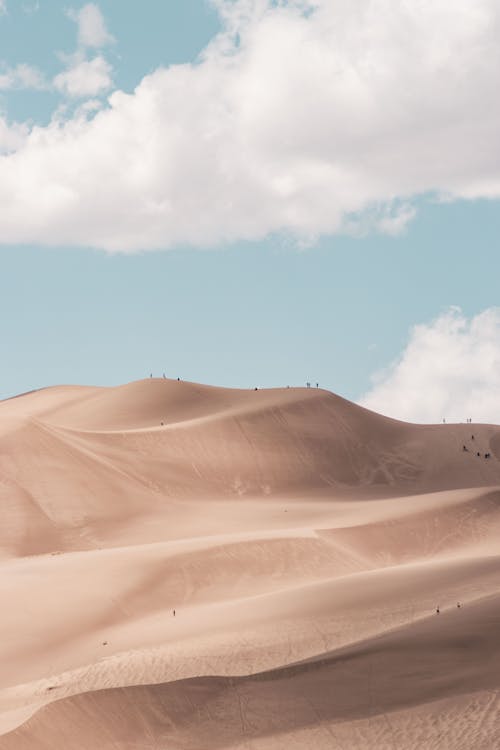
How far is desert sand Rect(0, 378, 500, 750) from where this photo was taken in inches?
688

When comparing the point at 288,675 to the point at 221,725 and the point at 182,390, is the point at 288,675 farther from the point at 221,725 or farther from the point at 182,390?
the point at 182,390

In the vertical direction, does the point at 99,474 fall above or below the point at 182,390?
below

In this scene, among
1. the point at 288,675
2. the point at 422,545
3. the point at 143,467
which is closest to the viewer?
the point at 288,675

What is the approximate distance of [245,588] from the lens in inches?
1215

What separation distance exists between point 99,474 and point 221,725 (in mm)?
28889

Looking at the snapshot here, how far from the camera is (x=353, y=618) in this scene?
21.9m

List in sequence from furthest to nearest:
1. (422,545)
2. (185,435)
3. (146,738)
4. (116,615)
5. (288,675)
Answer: (185,435) < (422,545) < (116,615) < (288,675) < (146,738)

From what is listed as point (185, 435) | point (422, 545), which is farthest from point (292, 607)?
point (185, 435)

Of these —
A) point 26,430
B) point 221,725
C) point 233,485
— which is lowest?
point 221,725

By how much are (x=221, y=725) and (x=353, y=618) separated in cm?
498

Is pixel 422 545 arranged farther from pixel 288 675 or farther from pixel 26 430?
pixel 288 675

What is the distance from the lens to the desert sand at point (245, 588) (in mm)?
17484

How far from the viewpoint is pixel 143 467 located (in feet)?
166

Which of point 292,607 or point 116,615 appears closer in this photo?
point 292,607
